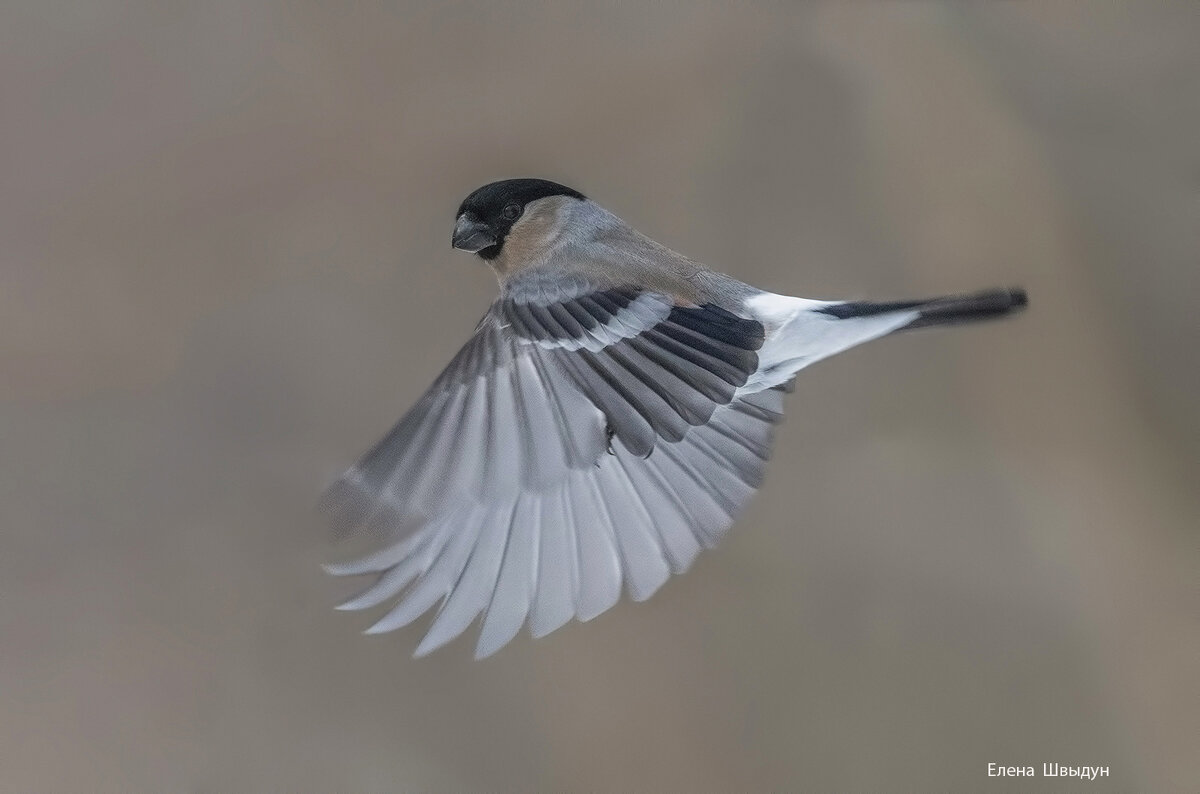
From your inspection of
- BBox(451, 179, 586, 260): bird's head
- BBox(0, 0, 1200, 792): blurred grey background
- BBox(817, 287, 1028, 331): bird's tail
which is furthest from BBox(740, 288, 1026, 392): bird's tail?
BBox(0, 0, 1200, 792): blurred grey background

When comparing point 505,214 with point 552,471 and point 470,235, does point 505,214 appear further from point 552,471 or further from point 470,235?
point 552,471

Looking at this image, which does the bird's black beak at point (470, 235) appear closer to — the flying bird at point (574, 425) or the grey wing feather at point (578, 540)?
the flying bird at point (574, 425)

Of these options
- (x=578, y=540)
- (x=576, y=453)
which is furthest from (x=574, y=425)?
(x=578, y=540)

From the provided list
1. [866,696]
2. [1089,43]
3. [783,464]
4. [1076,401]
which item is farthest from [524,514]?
[1089,43]

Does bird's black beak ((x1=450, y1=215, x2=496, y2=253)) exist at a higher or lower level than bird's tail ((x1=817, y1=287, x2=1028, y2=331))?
higher

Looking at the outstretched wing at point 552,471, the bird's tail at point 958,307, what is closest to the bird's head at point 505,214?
the outstretched wing at point 552,471

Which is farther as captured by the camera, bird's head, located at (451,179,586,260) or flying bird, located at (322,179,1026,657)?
bird's head, located at (451,179,586,260)

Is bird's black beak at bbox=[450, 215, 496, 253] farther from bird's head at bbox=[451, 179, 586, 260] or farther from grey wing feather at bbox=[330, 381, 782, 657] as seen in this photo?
grey wing feather at bbox=[330, 381, 782, 657]
